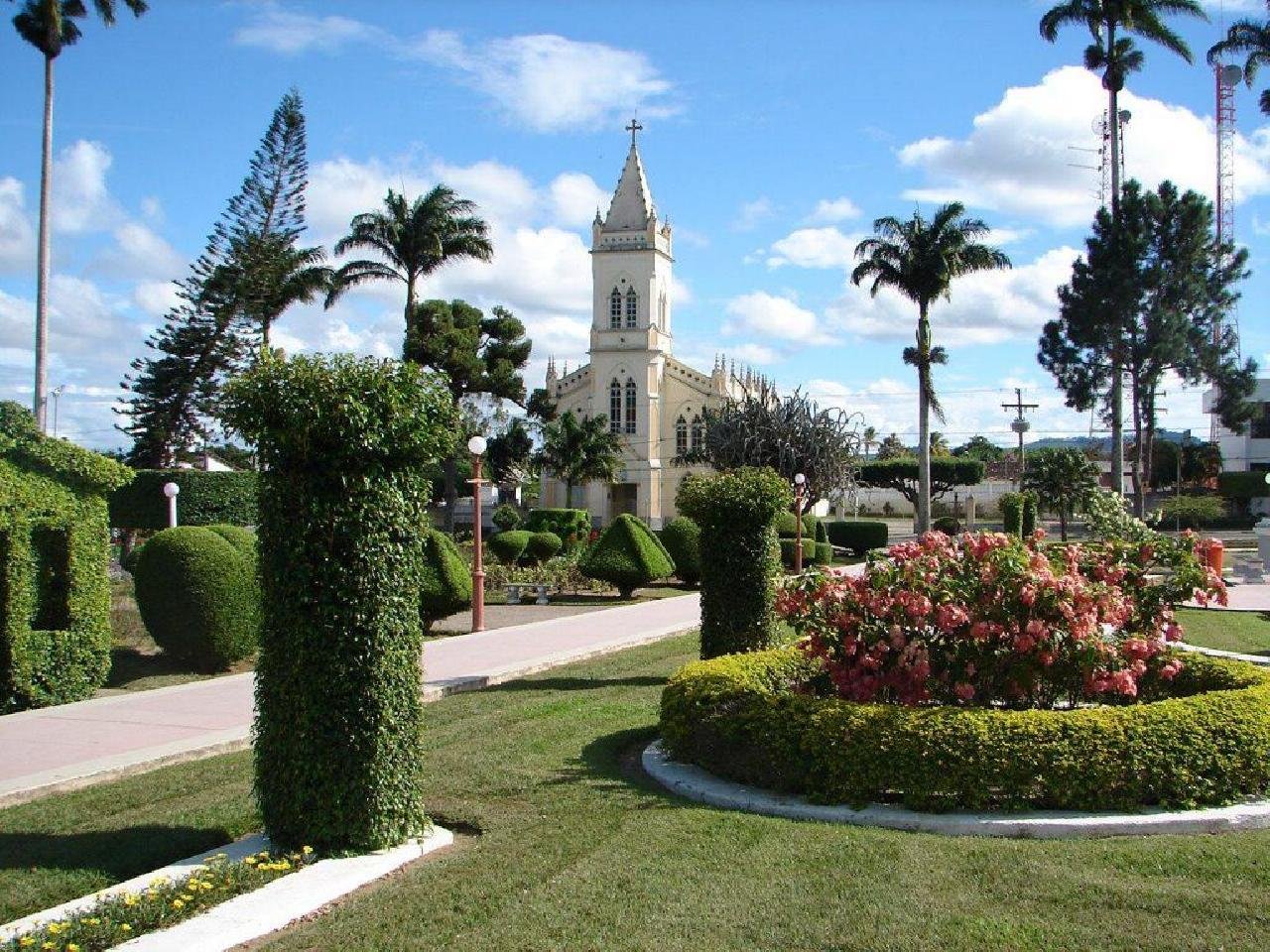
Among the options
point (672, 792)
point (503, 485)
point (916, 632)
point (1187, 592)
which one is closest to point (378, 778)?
point (672, 792)

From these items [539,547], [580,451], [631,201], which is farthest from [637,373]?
[539,547]

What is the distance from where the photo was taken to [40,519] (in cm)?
1144

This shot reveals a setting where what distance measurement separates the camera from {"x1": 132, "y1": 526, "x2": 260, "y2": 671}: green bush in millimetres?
12797

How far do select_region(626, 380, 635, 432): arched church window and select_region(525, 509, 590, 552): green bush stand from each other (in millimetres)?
22548

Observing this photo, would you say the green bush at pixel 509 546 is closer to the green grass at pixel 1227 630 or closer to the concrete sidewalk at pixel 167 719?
the concrete sidewalk at pixel 167 719

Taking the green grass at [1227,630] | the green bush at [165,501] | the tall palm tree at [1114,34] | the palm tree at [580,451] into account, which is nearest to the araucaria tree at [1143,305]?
the tall palm tree at [1114,34]

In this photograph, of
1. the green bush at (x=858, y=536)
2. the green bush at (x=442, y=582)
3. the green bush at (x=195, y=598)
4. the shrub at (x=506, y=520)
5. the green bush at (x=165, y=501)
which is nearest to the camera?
the green bush at (x=195, y=598)

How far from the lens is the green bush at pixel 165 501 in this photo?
98.4 feet

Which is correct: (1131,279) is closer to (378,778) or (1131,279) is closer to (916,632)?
(916,632)

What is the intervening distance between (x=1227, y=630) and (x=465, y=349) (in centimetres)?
3039

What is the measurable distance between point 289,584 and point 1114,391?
36.9 meters

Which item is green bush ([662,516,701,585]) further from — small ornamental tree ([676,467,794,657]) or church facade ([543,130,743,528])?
church facade ([543,130,743,528])

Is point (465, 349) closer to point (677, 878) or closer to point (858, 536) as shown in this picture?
point (858, 536)

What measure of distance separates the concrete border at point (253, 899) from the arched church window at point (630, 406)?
187 ft
